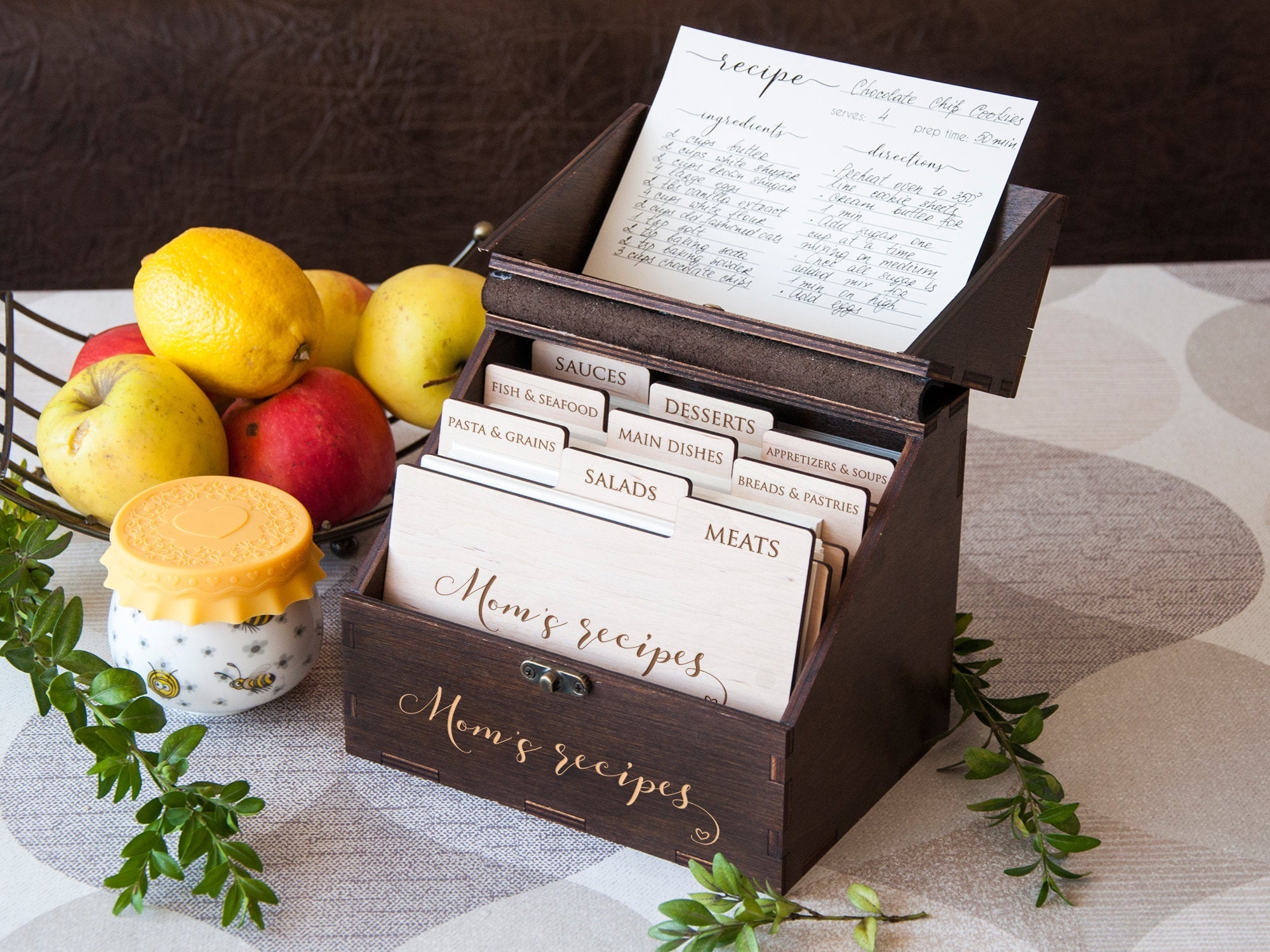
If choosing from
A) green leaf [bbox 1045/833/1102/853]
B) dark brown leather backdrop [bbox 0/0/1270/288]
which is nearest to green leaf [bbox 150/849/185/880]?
green leaf [bbox 1045/833/1102/853]

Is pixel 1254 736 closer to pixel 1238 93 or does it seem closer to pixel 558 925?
pixel 558 925

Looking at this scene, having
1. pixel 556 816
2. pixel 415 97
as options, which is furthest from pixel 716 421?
pixel 415 97

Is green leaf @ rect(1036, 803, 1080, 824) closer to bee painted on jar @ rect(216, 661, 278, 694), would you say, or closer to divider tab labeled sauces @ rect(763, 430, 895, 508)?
divider tab labeled sauces @ rect(763, 430, 895, 508)

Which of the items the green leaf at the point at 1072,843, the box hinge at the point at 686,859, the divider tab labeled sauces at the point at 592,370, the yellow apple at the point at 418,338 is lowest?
the box hinge at the point at 686,859

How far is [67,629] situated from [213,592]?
0.28ft

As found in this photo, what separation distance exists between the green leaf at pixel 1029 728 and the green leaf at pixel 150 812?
1.44ft

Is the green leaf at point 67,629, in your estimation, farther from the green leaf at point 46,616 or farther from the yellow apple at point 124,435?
the yellow apple at point 124,435

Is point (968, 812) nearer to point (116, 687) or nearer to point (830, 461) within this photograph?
point (830, 461)

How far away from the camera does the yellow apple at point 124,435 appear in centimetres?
77

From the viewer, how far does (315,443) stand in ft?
2.68

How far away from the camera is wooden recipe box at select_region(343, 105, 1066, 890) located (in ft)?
1.99

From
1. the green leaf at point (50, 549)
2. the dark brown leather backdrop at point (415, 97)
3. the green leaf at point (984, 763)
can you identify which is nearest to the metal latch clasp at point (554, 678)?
the green leaf at point (984, 763)

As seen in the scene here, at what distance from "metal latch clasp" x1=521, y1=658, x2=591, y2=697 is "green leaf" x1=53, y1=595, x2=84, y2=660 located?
244 millimetres

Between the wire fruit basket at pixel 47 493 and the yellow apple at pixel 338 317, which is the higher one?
the yellow apple at pixel 338 317
